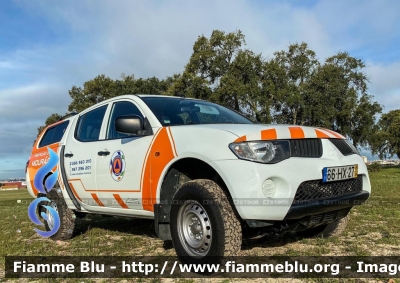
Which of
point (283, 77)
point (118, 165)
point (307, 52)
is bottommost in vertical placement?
point (118, 165)

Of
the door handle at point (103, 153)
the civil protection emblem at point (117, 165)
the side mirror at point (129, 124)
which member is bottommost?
the civil protection emblem at point (117, 165)

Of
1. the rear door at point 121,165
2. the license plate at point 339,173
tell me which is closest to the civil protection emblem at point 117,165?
the rear door at point 121,165

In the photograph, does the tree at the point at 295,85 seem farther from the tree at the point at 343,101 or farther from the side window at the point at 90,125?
the side window at the point at 90,125

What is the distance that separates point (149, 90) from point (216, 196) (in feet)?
108

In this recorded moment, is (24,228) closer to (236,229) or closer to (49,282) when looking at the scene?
(49,282)

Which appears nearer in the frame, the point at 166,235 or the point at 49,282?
the point at 49,282

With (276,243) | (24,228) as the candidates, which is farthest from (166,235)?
(24,228)

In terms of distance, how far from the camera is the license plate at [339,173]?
132 inches

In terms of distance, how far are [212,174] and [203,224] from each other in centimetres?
55

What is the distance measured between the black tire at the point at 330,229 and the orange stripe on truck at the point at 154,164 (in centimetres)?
212

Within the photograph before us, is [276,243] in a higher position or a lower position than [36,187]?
lower

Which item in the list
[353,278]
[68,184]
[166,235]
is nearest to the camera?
[353,278]

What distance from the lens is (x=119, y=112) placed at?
189 inches

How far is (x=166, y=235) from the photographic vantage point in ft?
12.6
